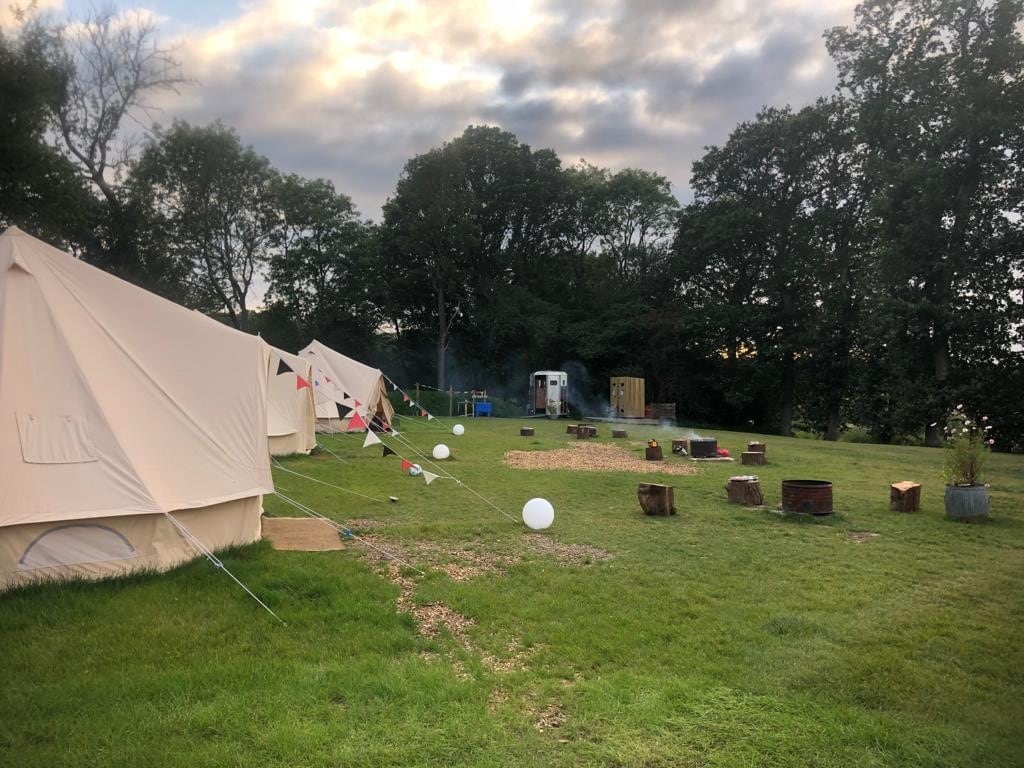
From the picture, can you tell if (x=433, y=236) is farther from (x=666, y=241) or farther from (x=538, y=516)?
(x=538, y=516)

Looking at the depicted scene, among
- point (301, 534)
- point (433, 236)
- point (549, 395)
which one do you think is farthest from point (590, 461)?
point (433, 236)

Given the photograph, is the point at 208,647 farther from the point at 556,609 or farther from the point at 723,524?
the point at 723,524

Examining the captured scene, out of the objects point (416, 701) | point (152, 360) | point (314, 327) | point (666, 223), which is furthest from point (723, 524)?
point (666, 223)

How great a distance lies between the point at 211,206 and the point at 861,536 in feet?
106

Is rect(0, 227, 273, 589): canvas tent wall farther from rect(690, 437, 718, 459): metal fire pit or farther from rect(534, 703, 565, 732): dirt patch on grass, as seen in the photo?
rect(690, 437, 718, 459): metal fire pit

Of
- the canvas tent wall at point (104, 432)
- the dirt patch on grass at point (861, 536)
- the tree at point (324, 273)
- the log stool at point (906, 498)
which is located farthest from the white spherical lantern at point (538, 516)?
the tree at point (324, 273)

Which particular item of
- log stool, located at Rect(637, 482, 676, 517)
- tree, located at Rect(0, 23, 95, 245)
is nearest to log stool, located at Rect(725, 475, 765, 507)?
log stool, located at Rect(637, 482, 676, 517)

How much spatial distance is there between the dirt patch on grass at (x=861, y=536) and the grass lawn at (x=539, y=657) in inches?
3.5

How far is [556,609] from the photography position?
4727 millimetres

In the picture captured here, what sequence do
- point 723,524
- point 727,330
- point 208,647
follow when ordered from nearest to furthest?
point 208,647, point 723,524, point 727,330

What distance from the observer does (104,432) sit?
4.99 m

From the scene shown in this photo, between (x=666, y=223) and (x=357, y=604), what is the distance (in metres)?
37.8

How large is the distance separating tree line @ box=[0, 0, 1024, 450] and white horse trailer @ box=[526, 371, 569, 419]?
13.6ft

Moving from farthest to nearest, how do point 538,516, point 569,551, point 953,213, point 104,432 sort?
point 953,213 → point 538,516 → point 569,551 → point 104,432
